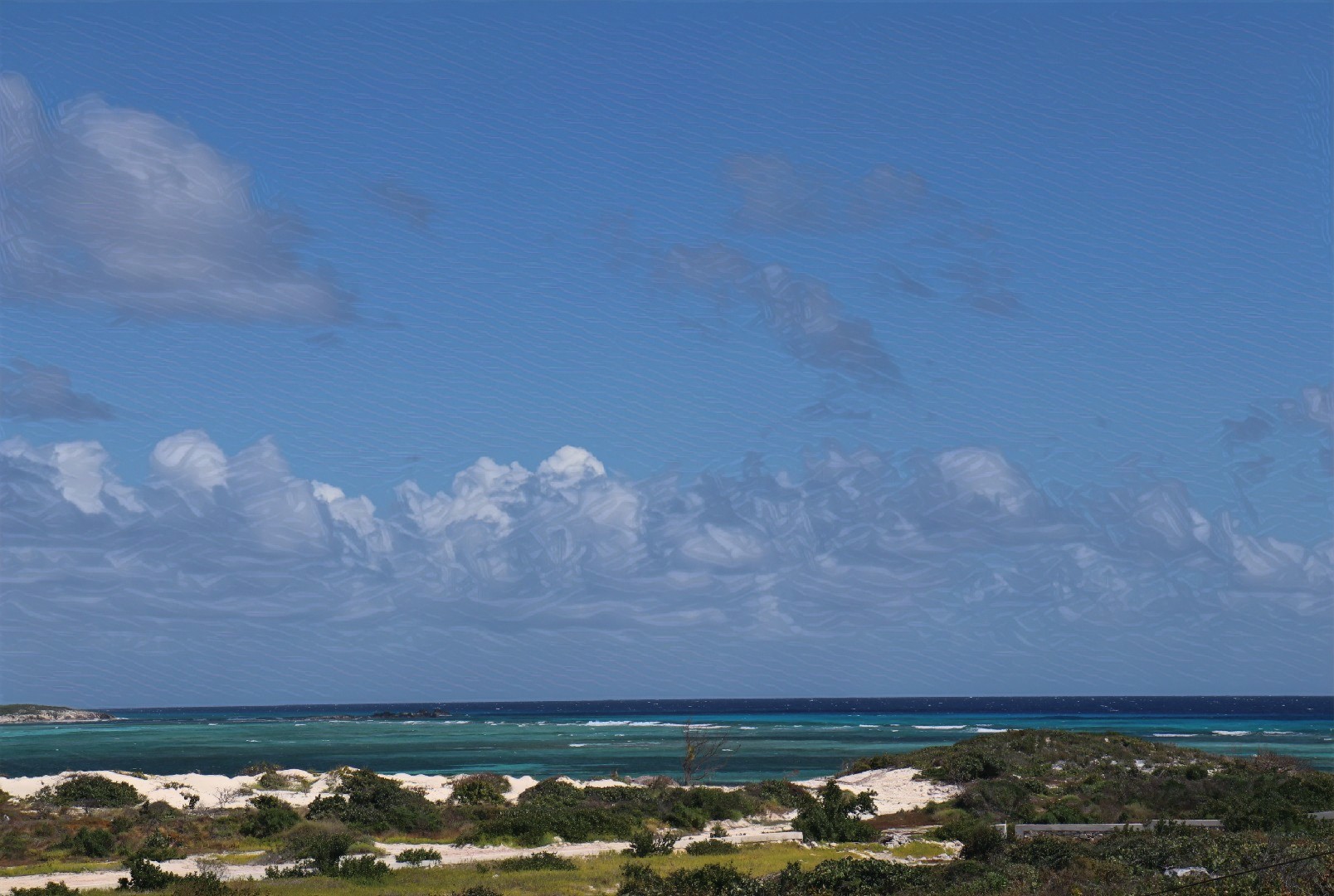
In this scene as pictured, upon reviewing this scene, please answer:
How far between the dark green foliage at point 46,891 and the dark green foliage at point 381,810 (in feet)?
46.1

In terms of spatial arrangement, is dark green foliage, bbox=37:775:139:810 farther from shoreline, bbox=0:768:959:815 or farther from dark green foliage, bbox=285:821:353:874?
dark green foliage, bbox=285:821:353:874

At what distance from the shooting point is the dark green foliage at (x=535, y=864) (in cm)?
3061

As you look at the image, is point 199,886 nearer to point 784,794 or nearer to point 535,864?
point 535,864

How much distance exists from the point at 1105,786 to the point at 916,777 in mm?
11046

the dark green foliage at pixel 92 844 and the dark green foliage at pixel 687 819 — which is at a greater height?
the dark green foliage at pixel 92 844

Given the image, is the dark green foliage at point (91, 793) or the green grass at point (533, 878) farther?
the dark green foliage at point (91, 793)

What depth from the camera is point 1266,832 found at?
1323 inches

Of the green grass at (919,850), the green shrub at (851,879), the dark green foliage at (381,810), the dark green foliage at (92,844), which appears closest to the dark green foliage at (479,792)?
the dark green foliage at (381,810)

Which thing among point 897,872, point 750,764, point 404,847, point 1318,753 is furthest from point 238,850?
point 1318,753

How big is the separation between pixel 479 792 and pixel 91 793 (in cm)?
1450

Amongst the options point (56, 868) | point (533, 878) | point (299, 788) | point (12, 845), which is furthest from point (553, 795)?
point (533, 878)

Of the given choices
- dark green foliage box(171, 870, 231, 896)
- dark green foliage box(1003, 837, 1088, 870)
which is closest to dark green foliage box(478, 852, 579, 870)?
dark green foliage box(171, 870, 231, 896)

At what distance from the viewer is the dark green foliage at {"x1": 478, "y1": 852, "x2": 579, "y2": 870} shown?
3061cm

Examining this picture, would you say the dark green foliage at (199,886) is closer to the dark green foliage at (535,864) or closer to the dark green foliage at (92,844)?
the dark green foliage at (535,864)
